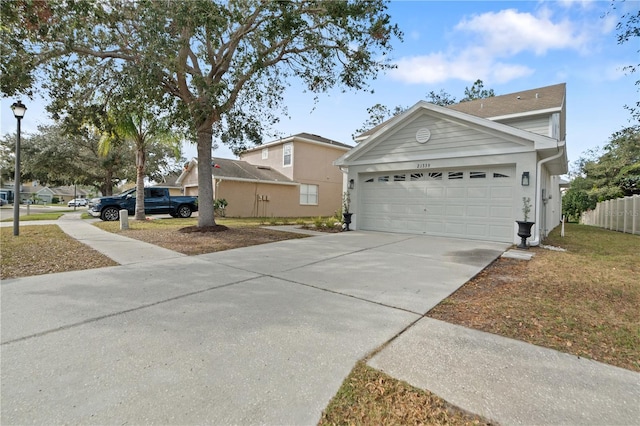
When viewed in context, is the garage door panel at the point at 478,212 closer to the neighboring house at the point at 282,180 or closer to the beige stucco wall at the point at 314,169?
the neighboring house at the point at 282,180

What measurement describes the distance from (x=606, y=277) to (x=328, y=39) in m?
9.08

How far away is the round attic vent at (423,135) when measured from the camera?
10.1 meters

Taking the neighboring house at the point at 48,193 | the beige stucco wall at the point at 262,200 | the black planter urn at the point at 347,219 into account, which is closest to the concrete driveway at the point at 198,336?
the black planter urn at the point at 347,219

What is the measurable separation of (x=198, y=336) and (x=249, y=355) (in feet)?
2.07

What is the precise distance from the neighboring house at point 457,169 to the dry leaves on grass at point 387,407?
8100 millimetres

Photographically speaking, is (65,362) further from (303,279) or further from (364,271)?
(364,271)

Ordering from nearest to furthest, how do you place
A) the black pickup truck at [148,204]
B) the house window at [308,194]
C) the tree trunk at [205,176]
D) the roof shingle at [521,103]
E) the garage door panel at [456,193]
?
1. the garage door panel at [456,193]
2. the tree trunk at [205,176]
3. the roof shingle at [521,103]
4. the black pickup truck at [148,204]
5. the house window at [308,194]

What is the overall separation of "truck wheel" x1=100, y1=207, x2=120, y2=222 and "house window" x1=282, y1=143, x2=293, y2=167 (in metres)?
10.7

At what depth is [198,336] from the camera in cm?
279

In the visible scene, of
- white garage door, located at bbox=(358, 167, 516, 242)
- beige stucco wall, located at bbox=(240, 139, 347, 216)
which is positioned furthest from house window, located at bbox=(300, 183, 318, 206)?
white garage door, located at bbox=(358, 167, 516, 242)

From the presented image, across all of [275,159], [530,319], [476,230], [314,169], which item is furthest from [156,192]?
[530,319]

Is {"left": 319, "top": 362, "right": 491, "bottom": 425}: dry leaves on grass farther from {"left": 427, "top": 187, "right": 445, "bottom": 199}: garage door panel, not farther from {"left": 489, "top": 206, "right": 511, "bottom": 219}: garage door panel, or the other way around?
{"left": 427, "top": 187, "right": 445, "bottom": 199}: garage door panel

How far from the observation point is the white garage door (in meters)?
8.91

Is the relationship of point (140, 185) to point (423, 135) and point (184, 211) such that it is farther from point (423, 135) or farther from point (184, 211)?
point (423, 135)
